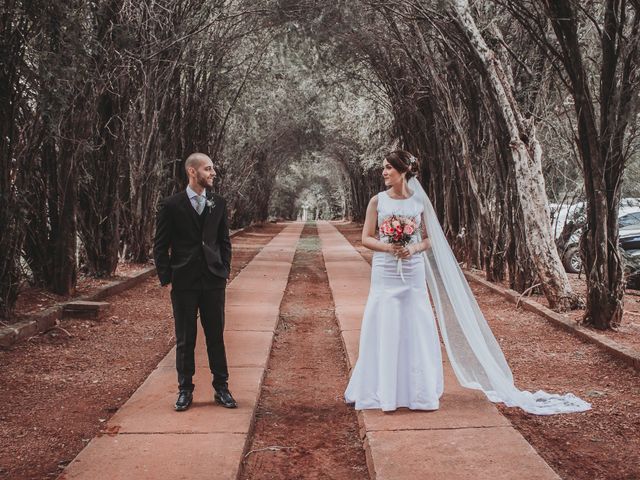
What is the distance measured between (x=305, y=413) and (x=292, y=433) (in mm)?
394

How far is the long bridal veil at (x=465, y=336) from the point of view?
15.4ft

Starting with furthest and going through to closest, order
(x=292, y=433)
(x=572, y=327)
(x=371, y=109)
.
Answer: (x=371, y=109) → (x=572, y=327) → (x=292, y=433)

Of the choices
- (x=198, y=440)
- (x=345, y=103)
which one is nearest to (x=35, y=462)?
(x=198, y=440)

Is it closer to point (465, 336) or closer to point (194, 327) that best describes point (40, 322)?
point (194, 327)

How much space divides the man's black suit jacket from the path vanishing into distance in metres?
0.85

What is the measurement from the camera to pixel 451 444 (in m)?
3.75

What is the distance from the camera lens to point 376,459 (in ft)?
11.6

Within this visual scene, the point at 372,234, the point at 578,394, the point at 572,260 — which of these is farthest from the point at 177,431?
the point at 572,260

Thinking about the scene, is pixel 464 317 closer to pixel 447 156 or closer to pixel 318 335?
pixel 318 335

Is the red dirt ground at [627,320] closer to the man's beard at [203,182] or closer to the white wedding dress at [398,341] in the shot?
the white wedding dress at [398,341]

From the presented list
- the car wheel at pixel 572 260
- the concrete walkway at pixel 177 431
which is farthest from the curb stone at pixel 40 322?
the car wheel at pixel 572 260

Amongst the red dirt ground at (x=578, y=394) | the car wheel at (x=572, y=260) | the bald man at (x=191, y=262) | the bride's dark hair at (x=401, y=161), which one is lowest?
the red dirt ground at (x=578, y=394)

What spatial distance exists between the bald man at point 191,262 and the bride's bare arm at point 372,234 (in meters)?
0.96

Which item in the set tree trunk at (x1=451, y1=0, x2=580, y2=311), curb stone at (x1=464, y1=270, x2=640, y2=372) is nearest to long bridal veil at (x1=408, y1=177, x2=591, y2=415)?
curb stone at (x1=464, y1=270, x2=640, y2=372)
